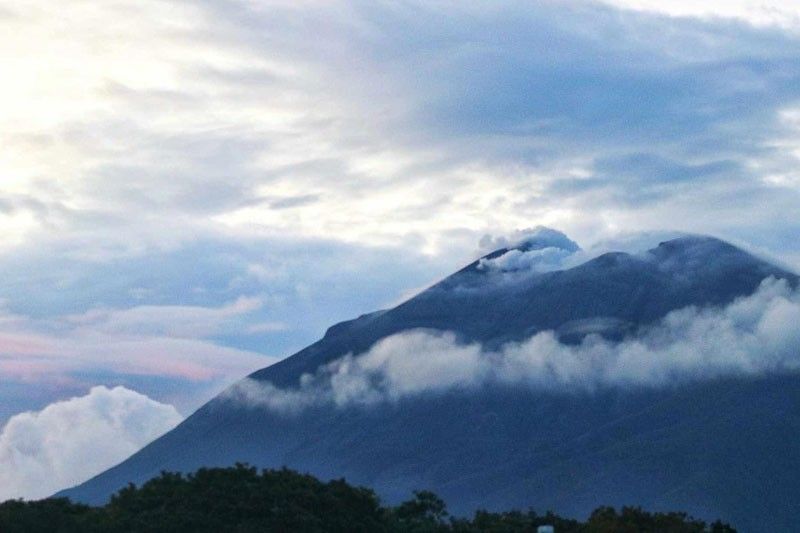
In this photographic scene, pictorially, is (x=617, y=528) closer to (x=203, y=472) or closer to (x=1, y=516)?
(x=203, y=472)

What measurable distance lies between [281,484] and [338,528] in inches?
178

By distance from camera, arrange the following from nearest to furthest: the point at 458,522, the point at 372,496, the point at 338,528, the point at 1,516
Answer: the point at 1,516
the point at 338,528
the point at 372,496
the point at 458,522

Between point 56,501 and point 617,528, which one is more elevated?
point 56,501

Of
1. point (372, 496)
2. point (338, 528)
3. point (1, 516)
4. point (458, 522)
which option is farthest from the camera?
point (458, 522)

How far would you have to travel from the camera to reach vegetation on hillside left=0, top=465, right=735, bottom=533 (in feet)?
280

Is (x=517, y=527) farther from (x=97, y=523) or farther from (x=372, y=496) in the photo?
(x=97, y=523)

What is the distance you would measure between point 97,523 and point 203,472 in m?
8.42

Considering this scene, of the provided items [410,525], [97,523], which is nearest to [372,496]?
[410,525]

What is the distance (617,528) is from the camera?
9138 centimetres

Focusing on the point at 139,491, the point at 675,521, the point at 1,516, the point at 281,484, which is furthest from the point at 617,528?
the point at 1,516

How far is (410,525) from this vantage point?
10025 centimetres

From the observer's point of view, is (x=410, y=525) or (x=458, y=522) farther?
(x=458, y=522)

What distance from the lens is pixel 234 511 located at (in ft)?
289

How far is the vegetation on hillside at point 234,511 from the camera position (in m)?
85.4
